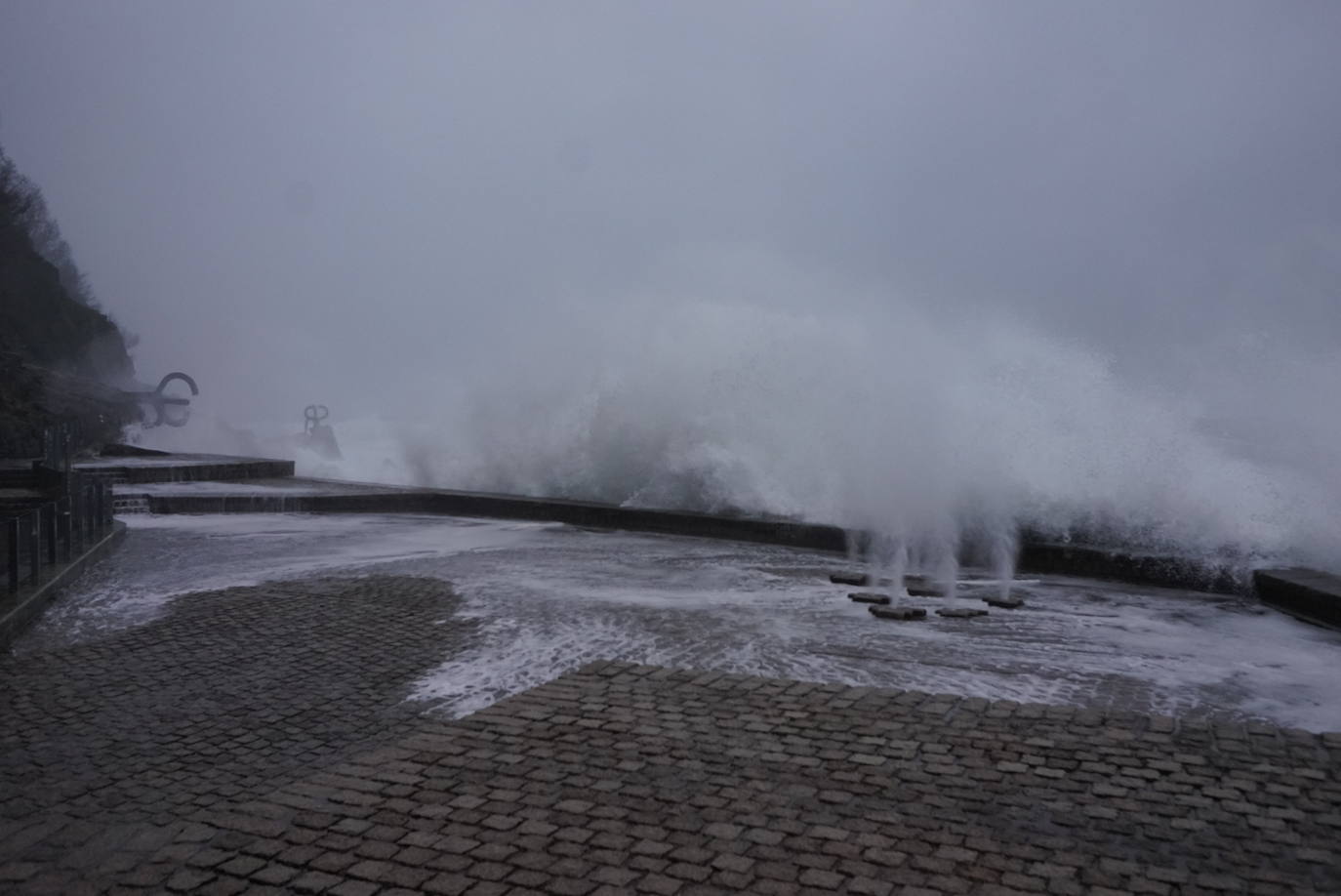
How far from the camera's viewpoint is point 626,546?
1058 centimetres

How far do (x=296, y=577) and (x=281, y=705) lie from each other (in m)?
3.77

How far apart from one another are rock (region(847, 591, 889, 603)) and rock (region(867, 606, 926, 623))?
1.45ft

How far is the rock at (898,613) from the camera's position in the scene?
659 centimetres

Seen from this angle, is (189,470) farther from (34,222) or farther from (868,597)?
(34,222)

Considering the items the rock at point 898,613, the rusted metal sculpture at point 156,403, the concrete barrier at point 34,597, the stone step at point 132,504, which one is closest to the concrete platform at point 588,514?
the stone step at point 132,504

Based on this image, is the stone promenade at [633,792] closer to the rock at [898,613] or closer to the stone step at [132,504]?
the rock at [898,613]

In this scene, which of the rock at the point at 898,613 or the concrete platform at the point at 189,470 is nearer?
the rock at the point at 898,613

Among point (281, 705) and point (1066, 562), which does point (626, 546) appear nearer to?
point (1066, 562)

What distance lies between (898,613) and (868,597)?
0.64m

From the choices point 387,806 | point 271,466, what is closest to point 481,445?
point 271,466

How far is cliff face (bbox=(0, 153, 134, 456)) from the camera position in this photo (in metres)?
26.7

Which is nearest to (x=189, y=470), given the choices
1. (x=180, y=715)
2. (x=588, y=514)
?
(x=588, y=514)

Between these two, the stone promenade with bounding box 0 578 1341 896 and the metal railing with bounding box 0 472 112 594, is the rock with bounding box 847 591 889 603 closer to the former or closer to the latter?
the stone promenade with bounding box 0 578 1341 896

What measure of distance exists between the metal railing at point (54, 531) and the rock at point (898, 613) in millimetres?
5242
